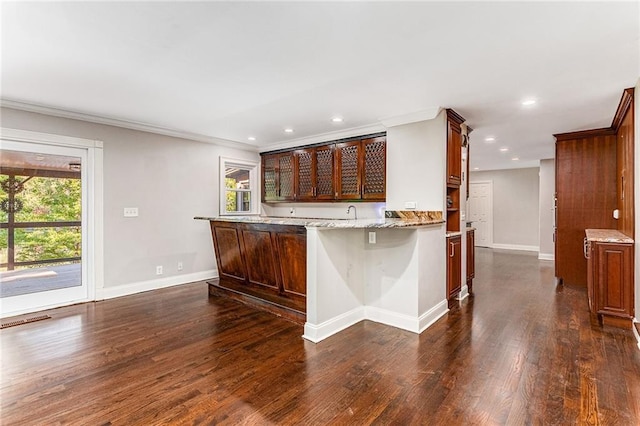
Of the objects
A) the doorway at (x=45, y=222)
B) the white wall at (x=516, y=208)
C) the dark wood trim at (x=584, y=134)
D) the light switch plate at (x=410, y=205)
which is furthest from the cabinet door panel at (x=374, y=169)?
the white wall at (x=516, y=208)

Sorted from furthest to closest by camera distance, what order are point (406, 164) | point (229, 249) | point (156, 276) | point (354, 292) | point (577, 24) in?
1. point (156, 276)
2. point (229, 249)
3. point (406, 164)
4. point (354, 292)
5. point (577, 24)

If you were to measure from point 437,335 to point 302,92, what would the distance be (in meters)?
2.75

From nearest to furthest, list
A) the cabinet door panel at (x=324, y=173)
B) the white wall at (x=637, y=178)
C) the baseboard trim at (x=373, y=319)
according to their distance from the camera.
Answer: the white wall at (x=637, y=178) < the baseboard trim at (x=373, y=319) < the cabinet door panel at (x=324, y=173)

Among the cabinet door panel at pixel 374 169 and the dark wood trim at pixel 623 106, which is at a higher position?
the dark wood trim at pixel 623 106

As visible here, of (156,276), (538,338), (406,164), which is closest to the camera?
(538,338)

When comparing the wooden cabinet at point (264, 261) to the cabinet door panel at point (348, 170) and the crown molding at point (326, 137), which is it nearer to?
the cabinet door panel at point (348, 170)

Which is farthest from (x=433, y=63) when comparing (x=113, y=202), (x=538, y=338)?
(x=113, y=202)

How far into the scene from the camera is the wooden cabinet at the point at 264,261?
3.41 metres

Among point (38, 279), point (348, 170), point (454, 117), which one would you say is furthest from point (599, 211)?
point (38, 279)

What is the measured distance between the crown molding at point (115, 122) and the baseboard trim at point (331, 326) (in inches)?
143

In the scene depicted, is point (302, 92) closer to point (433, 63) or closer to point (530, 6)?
A: point (433, 63)

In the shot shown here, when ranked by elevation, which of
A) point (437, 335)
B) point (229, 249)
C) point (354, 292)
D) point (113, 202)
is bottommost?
point (437, 335)

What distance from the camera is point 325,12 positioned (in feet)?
6.27

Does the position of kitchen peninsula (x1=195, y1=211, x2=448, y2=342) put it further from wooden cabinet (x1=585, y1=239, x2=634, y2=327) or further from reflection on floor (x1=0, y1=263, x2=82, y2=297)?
reflection on floor (x1=0, y1=263, x2=82, y2=297)
